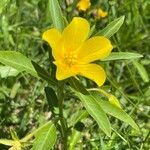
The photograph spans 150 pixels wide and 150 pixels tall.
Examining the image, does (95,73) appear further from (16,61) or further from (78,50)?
(16,61)

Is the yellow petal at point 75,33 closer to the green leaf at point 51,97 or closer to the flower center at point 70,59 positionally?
the flower center at point 70,59

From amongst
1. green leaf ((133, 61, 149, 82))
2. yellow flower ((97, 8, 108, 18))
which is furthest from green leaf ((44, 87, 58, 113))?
yellow flower ((97, 8, 108, 18))

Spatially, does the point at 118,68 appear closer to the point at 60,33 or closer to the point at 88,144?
the point at 88,144

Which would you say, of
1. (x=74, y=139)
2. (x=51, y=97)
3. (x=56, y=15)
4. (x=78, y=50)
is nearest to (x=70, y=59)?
(x=78, y=50)

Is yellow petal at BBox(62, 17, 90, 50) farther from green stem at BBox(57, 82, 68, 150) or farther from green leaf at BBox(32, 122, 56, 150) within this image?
green leaf at BBox(32, 122, 56, 150)

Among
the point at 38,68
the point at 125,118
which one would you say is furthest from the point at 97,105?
the point at 38,68
